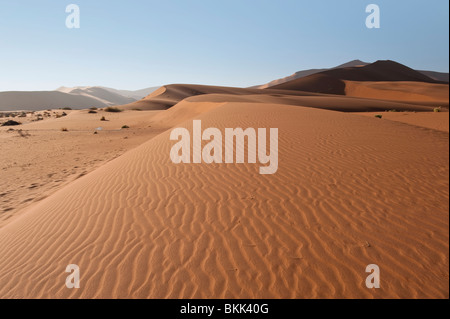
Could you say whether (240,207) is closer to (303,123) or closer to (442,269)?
(442,269)

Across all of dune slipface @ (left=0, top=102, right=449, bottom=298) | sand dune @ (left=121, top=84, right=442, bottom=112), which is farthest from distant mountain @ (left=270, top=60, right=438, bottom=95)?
dune slipface @ (left=0, top=102, right=449, bottom=298)

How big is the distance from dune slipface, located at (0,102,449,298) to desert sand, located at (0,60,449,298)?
16 mm

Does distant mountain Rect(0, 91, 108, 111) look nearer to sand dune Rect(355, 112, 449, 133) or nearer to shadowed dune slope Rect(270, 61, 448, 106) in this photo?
shadowed dune slope Rect(270, 61, 448, 106)

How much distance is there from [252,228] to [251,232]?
→ 0.09m

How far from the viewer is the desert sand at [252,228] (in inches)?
118

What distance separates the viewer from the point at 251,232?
3820 mm

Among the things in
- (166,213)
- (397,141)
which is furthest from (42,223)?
(397,141)

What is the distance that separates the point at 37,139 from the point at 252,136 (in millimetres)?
15749

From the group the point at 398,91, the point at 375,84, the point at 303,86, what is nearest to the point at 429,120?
the point at 398,91

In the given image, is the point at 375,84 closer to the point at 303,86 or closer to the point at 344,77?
the point at 344,77

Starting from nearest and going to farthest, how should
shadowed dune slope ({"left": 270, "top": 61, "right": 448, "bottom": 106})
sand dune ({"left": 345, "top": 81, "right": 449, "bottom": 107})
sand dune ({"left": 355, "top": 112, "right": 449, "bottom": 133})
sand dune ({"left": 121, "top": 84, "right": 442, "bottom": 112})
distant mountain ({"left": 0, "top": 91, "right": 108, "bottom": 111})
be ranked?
sand dune ({"left": 355, "top": 112, "right": 449, "bottom": 133}) → sand dune ({"left": 121, "top": 84, "right": 442, "bottom": 112}) → sand dune ({"left": 345, "top": 81, "right": 449, "bottom": 107}) → shadowed dune slope ({"left": 270, "top": 61, "right": 448, "bottom": 106}) → distant mountain ({"left": 0, "top": 91, "right": 108, "bottom": 111})

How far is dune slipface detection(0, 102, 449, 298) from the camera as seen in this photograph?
117 inches

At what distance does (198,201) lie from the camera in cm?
484
